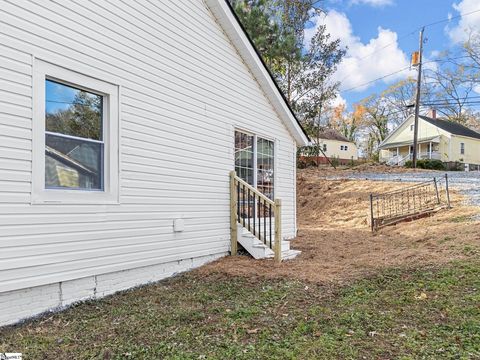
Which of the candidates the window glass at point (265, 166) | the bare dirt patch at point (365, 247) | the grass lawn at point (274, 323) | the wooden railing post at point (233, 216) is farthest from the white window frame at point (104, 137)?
the window glass at point (265, 166)

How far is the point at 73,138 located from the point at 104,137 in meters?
0.42

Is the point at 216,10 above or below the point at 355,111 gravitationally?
below

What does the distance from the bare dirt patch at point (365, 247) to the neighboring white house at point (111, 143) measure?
1.30 metres

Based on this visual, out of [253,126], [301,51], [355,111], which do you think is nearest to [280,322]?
[253,126]

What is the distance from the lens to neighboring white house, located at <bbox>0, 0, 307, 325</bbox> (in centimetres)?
372

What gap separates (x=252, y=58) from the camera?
7.61 metres

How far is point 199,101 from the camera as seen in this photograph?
636cm

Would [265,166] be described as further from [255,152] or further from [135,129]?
[135,129]

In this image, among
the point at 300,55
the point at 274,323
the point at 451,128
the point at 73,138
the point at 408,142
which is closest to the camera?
the point at 274,323

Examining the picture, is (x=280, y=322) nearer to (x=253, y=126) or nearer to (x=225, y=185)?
(x=225, y=185)

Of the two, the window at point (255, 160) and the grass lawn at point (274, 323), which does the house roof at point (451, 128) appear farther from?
the grass lawn at point (274, 323)

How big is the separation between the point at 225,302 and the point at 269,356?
58.0 inches

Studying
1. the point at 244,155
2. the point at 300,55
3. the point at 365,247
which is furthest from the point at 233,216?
the point at 300,55

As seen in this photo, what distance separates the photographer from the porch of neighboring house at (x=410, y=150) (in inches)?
1286
